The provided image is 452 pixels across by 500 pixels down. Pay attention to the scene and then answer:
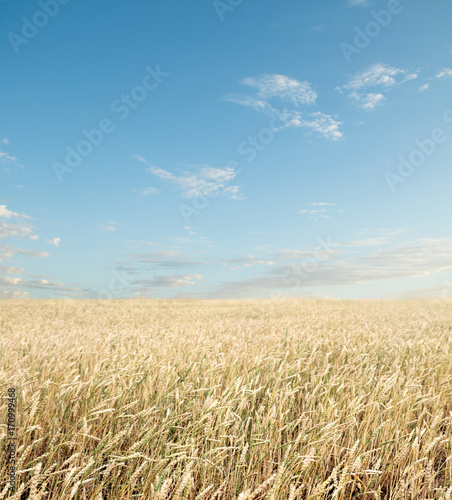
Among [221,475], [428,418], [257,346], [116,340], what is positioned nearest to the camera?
[221,475]

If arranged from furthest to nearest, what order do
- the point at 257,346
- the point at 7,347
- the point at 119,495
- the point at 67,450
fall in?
1. the point at 257,346
2. the point at 7,347
3. the point at 67,450
4. the point at 119,495

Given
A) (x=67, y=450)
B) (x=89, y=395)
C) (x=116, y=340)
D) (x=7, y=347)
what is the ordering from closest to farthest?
1. (x=67, y=450)
2. (x=89, y=395)
3. (x=7, y=347)
4. (x=116, y=340)

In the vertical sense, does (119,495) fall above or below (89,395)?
below

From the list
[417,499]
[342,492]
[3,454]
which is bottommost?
[417,499]

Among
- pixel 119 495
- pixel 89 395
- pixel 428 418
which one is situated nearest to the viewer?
pixel 119 495

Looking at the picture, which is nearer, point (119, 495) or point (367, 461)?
point (119, 495)

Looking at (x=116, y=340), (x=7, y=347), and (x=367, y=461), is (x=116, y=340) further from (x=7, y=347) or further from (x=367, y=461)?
(x=367, y=461)

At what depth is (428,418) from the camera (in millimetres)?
3178

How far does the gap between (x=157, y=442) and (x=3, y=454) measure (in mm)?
930

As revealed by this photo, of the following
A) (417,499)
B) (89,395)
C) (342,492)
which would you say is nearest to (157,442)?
(89,395)

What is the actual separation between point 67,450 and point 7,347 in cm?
330

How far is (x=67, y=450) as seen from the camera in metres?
2.34

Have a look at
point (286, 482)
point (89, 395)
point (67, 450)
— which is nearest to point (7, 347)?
point (89, 395)

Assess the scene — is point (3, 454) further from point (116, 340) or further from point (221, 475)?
point (116, 340)
